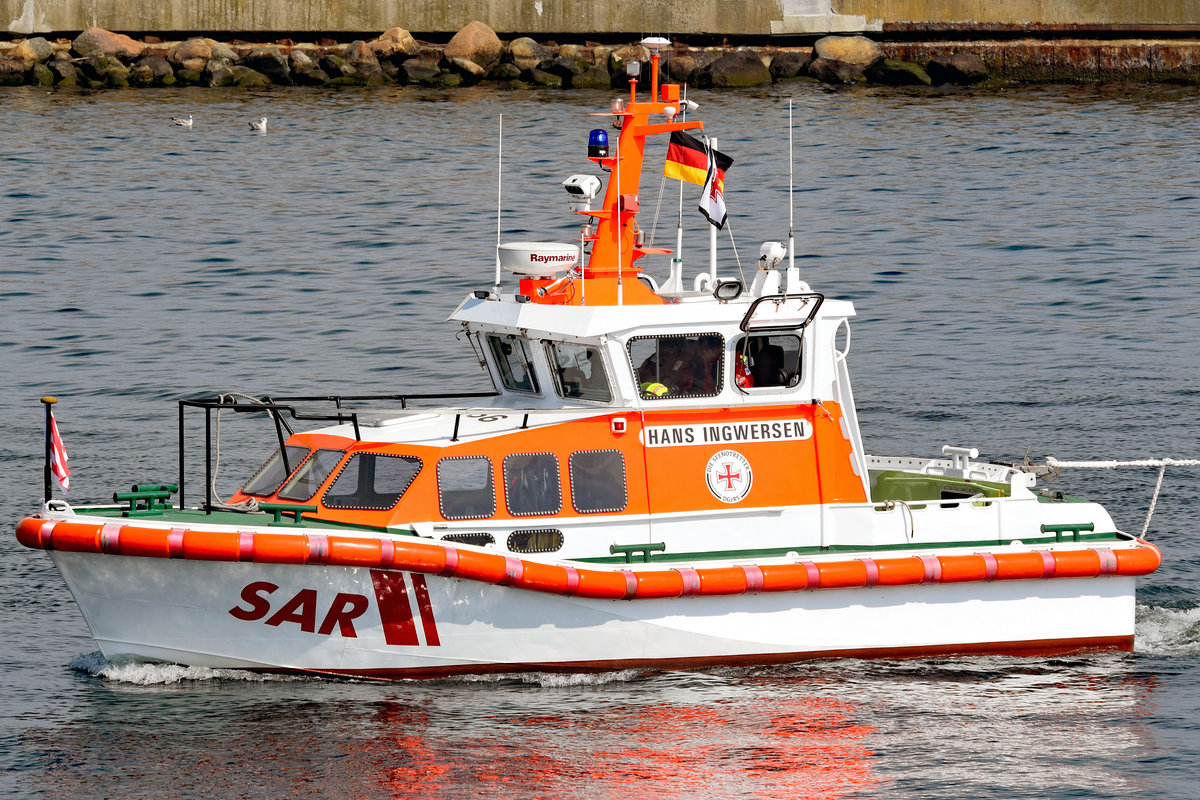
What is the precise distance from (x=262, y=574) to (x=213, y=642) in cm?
66

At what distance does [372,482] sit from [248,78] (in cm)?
3629

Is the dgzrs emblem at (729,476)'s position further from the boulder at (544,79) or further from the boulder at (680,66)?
the boulder at (544,79)

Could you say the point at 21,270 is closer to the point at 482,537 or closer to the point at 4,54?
the point at 482,537

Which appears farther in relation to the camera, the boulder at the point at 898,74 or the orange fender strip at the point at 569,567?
the boulder at the point at 898,74

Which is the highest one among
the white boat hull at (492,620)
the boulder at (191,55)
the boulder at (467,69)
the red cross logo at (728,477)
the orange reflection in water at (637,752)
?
the boulder at (191,55)

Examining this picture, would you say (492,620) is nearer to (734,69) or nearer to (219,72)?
(734,69)

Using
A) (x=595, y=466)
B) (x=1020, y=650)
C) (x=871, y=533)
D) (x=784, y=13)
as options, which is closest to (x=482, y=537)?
(x=595, y=466)

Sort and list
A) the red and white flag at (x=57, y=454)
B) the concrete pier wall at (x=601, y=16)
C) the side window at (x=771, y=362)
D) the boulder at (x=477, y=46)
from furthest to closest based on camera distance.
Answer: the boulder at (x=477, y=46), the concrete pier wall at (x=601, y=16), the side window at (x=771, y=362), the red and white flag at (x=57, y=454)

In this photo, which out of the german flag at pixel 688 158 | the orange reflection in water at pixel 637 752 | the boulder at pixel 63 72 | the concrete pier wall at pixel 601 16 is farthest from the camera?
the boulder at pixel 63 72

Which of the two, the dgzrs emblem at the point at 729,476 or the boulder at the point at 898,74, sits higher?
the boulder at the point at 898,74

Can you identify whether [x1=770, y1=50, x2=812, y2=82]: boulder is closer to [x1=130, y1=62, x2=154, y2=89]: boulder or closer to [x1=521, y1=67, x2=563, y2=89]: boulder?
[x1=521, y1=67, x2=563, y2=89]: boulder

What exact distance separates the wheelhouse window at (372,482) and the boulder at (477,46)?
1398 inches

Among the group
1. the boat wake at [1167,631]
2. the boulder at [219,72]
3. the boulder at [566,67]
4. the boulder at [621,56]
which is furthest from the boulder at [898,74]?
the boat wake at [1167,631]

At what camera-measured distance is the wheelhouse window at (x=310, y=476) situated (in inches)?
446
